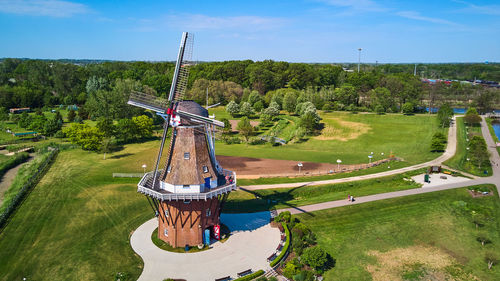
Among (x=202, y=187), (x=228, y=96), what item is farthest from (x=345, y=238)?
(x=228, y=96)

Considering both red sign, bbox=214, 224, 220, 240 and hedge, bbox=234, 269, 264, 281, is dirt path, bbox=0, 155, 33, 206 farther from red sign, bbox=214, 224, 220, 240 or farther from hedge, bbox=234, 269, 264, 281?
hedge, bbox=234, 269, 264, 281

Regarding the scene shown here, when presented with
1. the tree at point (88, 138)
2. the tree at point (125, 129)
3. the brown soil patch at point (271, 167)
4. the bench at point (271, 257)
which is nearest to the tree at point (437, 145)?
the brown soil patch at point (271, 167)

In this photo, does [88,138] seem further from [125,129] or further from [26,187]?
[26,187]

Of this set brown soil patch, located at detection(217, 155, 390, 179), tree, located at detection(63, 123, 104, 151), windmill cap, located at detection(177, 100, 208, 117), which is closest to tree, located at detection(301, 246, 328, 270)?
windmill cap, located at detection(177, 100, 208, 117)

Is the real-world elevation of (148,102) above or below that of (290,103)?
above

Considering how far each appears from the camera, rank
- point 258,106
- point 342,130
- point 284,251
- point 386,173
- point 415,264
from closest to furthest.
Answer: point 415,264
point 284,251
point 386,173
point 342,130
point 258,106

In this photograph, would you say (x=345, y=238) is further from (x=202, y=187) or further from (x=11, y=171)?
(x=11, y=171)

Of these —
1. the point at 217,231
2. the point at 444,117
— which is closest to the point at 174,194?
the point at 217,231
